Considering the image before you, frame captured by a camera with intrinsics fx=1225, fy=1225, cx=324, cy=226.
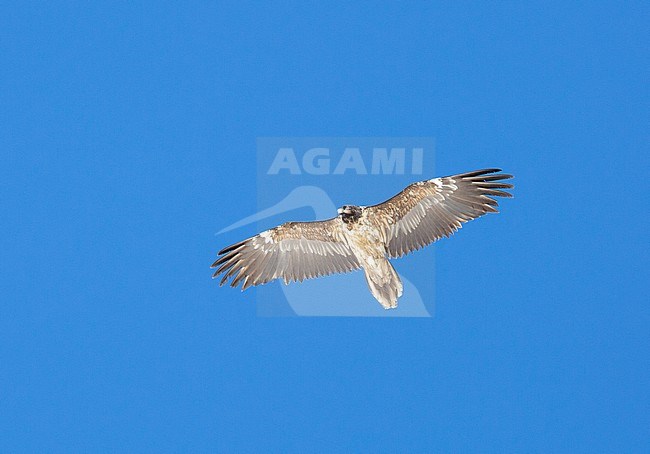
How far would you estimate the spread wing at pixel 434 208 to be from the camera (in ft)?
47.6

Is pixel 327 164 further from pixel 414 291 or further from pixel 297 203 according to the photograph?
pixel 414 291

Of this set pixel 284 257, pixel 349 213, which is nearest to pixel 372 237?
pixel 349 213

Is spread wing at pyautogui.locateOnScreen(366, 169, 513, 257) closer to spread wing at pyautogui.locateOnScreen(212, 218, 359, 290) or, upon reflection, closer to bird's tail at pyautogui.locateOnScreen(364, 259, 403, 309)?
bird's tail at pyautogui.locateOnScreen(364, 259, 403, 309)

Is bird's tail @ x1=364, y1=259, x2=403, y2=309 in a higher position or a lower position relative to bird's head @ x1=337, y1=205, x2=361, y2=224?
lower

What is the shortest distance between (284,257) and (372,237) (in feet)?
4.08

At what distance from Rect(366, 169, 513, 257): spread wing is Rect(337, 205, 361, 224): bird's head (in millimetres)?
163

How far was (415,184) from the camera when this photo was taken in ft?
47.9

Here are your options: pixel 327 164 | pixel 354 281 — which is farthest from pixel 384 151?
pixel 354 281

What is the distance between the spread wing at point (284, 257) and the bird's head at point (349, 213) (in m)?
0.59

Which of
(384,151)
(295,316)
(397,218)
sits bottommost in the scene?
(295,316)

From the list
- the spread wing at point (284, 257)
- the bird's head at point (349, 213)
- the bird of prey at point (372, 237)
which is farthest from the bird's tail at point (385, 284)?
the bird's head at point (349, 213)

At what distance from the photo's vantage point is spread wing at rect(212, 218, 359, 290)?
1528cm

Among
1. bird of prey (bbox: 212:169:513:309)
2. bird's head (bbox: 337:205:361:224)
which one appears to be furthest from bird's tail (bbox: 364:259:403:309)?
bird's head (bbox: 337:205:361:224)

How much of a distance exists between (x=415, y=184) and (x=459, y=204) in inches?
23.0
